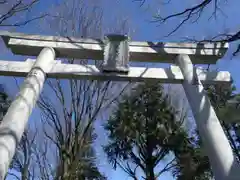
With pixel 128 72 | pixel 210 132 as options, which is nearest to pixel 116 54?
pixel 128 72

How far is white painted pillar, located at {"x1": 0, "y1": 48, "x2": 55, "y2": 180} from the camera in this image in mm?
2658

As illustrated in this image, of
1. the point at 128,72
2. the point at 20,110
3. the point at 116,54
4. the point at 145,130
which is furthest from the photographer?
the point at 145,130

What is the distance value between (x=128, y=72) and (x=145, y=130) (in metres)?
9.29

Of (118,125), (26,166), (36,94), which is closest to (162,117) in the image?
(118,125)

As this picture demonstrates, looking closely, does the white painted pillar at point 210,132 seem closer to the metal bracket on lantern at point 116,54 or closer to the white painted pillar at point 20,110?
the metal bracket on lantern at point 116,54

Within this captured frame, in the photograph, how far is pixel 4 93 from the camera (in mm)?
12336

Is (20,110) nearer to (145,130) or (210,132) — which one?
(210,132)

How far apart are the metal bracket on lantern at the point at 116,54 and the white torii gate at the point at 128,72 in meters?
0.02

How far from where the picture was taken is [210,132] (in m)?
3.11

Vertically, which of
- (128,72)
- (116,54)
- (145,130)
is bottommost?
(128,72)

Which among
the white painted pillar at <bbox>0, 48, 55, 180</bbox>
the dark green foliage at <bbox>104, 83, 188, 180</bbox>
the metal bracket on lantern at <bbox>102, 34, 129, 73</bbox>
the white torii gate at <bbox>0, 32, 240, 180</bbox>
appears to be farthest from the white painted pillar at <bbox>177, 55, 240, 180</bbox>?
the dark green foliage at <bbox>104, 83, 188, 180</bbox>

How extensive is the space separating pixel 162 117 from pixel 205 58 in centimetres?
886

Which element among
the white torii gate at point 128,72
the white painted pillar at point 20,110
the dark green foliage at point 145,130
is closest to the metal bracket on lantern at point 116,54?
the white torii gate at point 128,72

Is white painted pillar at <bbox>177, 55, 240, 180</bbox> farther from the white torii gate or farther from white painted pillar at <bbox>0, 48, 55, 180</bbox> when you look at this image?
white painted pillar at <bbox>0, 48, 55, 180</bbox>
